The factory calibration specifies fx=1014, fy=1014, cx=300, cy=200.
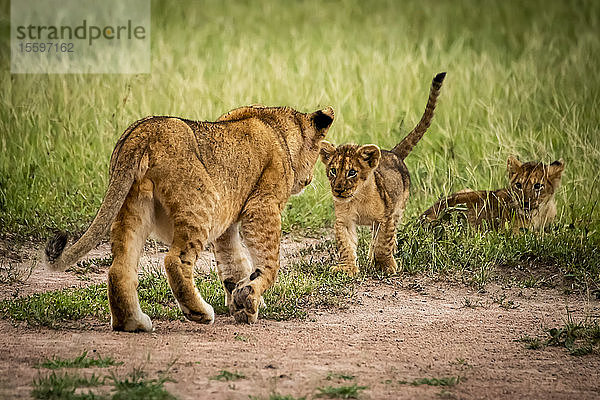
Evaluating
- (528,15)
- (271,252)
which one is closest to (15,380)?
(271,252)

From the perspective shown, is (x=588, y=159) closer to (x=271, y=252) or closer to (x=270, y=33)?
(x=271, y=252)

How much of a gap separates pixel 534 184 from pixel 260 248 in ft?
10.3

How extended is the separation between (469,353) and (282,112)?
2.02m

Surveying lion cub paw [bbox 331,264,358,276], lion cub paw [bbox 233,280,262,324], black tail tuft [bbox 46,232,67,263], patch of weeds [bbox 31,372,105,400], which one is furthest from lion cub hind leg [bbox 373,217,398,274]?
patch of weeds [bbox 31,372,105,400]

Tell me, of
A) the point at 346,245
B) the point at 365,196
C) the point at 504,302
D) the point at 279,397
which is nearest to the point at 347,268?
the point at 346,245

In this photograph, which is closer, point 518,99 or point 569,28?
point 518,99

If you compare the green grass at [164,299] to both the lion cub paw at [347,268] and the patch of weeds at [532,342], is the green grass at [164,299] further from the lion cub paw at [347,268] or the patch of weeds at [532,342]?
the patch of weeds at [532,342]

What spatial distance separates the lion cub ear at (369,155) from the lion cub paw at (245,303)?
5.74 ft

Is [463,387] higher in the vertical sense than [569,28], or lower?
lower

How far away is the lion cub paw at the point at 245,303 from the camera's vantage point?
19.3ft

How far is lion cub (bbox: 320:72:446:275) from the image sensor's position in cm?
731

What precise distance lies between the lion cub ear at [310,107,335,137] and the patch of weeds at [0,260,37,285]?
7.25 ft

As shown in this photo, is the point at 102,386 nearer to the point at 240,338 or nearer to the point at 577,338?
the point at 240,338

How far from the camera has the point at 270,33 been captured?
50.9 feet
